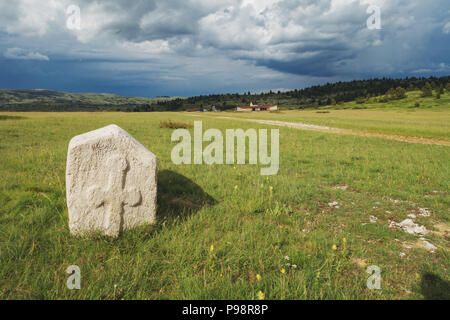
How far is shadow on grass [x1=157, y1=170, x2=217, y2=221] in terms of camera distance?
5379mm

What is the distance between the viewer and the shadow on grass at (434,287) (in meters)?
3.37

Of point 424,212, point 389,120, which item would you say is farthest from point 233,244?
point 389,120

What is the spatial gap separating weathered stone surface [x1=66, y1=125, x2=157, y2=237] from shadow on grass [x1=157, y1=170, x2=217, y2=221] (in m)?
0.88

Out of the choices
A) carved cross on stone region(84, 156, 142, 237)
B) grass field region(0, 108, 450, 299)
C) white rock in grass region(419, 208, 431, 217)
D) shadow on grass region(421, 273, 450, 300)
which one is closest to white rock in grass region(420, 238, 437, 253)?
grass field region(0, 108, 450, 299)

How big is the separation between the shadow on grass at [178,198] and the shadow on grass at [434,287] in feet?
13.6

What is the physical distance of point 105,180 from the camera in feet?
14.2

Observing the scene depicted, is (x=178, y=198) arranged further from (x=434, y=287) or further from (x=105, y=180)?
(x=434, y=287)

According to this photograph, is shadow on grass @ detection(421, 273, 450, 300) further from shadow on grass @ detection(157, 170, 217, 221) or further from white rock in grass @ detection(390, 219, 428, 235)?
shadow on grass @ detection(157, 170, 217, 221)

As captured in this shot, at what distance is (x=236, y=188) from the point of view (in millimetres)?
7016

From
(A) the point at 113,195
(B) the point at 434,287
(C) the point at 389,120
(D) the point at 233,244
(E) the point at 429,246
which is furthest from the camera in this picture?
(C) the point at 389,120

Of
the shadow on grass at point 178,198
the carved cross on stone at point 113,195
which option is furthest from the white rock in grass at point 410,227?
the carved cross on stone at point 113,195

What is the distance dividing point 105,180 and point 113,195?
30cm
